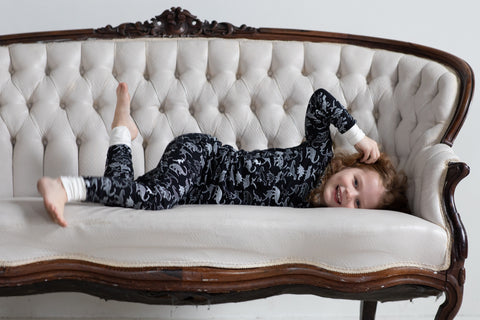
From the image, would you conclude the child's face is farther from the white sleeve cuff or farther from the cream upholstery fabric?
the cream upholstery fabric

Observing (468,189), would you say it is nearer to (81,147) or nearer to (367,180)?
(367,180)

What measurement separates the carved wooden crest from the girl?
0.40 metres

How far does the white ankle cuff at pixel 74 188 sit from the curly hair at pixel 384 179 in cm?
74

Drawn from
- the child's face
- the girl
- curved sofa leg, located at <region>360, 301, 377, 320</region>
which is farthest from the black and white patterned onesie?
curved sofa leg, located at <region>360, 301, 377, 320</region>

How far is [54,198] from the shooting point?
127 centimetres

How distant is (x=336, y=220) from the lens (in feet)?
4.39

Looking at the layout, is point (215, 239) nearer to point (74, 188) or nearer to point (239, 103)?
point (74, 188)

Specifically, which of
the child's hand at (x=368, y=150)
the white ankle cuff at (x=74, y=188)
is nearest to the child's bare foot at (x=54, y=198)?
the white ankle cuff at (x=74, y=188)

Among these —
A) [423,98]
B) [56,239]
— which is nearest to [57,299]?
[56,239]

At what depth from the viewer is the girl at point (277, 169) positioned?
1.64 metres

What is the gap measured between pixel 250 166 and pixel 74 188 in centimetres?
61

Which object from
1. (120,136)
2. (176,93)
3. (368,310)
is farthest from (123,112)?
(368,310)

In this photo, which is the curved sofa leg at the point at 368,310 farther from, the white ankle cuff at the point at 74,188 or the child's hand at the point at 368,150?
the white ankle cuff at the point at 74,188

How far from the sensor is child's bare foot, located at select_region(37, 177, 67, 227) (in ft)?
4.14
